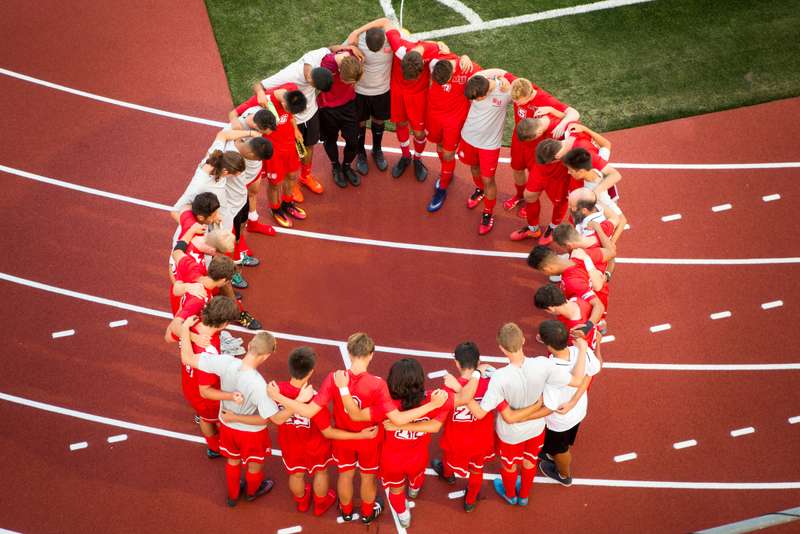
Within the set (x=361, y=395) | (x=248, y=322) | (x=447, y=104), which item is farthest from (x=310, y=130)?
(x=361, y=395)

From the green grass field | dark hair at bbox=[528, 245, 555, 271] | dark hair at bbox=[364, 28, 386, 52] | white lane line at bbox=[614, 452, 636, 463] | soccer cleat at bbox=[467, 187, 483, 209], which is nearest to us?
dark hair at bbox=[528, 245, 555, 271]

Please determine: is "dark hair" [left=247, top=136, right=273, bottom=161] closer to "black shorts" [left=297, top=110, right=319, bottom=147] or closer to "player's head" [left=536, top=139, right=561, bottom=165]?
"black shorts" [left=297, top=110, right=319, bottom=147]

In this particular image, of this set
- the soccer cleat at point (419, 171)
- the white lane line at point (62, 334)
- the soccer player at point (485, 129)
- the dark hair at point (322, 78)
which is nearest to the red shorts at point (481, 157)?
the soccer player at point (485, 129)

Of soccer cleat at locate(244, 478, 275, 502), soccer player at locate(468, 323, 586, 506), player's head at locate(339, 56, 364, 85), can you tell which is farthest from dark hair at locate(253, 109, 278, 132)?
soccer cleat at locate(244, 478, 275, 502)

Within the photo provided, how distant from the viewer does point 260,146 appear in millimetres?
7477

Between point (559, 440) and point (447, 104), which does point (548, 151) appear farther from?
point (559, 440)

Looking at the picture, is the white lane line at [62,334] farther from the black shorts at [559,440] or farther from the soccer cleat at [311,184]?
the black shorts at [559,440]

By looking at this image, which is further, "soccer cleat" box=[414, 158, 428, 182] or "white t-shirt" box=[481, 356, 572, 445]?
"soccer cleat" box=[414, 158, 428, 182]

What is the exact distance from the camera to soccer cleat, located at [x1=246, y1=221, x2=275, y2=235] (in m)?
8.83

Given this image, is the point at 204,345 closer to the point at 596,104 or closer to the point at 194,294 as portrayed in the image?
the point at 194,294

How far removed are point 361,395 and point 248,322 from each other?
7.59 feet

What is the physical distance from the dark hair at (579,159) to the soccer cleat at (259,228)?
3.19 metres

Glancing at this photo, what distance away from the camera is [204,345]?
21.0ft

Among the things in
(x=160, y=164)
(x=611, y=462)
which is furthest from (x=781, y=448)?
(x=160, y=164)
